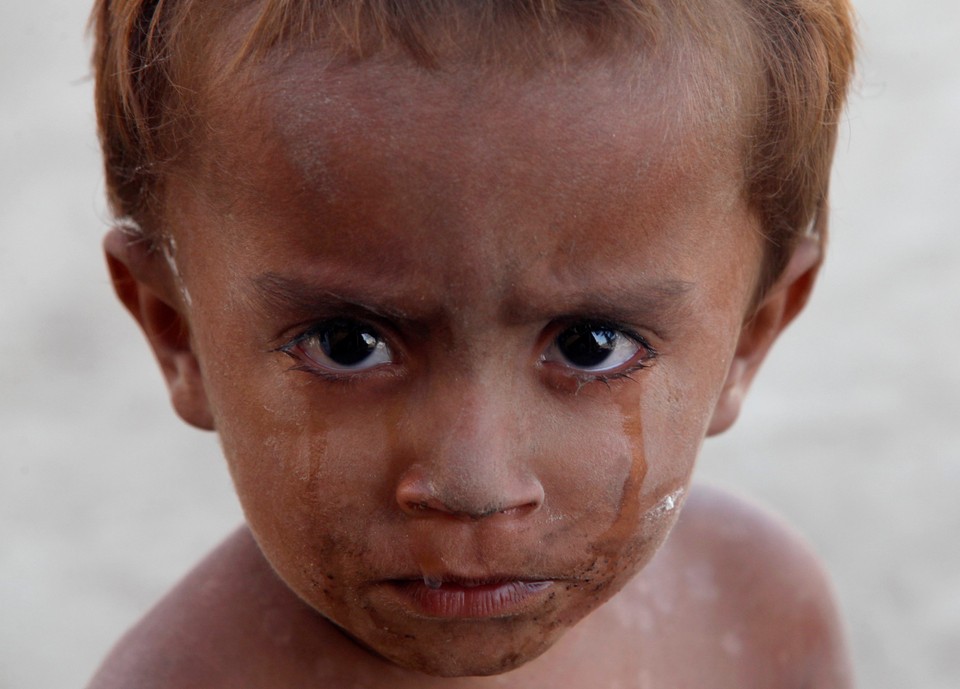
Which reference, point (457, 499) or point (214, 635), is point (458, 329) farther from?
point (214, 635)

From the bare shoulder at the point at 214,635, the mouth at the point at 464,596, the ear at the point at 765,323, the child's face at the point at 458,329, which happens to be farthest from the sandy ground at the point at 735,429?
the mouth at the point at 464,596

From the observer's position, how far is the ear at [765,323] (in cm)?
150

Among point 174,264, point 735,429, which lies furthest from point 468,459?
point 735,429

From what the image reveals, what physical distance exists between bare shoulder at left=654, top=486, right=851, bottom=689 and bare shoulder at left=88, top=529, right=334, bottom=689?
0.53 meters

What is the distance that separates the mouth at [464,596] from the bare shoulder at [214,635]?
0.98 feet

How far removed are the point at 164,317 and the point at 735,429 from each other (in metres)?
1.86

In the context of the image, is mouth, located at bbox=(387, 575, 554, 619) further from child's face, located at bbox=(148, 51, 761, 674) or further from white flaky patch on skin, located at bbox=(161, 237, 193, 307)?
white flaky patch on skin, located at bbox=(161, 237, 193, 307)

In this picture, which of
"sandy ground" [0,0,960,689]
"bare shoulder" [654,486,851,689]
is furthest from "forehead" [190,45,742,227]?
"sandy ground" [0,0,960,689]

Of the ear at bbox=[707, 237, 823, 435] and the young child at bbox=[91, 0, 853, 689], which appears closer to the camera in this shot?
the young child at bbox=[91, 0, 853, 689]

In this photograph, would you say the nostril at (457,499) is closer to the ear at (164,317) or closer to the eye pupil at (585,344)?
the eye pupil at (585,344)

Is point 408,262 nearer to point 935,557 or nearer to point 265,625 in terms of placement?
point 265,625

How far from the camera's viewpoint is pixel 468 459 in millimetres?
1133

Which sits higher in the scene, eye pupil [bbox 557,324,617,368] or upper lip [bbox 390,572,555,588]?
eye pupil [bbox 557,324,617,368]

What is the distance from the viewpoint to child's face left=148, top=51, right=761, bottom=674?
112cm
